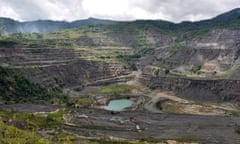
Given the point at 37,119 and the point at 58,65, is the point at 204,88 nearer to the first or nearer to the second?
the point at 58,65

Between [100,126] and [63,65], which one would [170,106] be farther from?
[63,65]

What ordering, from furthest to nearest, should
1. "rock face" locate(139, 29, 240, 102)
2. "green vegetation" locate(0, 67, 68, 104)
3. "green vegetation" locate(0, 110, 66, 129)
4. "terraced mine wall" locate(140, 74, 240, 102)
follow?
"rock face" locate(139, 29, 240, 102) → "terraced mine wall" locate(140, 74, 240, 102) → "green vegetation" locate(0, 67, 68, 104) → "green vegetation" locate(0, 110, 66, 129)

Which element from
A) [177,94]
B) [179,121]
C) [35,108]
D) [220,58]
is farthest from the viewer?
[220,58]

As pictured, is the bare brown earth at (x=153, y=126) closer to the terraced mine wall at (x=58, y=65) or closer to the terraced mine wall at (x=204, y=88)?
the terraced mine wall at (x=204, y=88)

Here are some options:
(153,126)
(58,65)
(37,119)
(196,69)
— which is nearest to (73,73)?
(58,65)

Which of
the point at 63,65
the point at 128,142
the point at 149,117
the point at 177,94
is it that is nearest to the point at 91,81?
the point at 63,65

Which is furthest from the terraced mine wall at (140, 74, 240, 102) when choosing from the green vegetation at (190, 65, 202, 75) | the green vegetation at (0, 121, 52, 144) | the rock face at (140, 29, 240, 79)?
the green vegetation at (0, 121, 52, 144)

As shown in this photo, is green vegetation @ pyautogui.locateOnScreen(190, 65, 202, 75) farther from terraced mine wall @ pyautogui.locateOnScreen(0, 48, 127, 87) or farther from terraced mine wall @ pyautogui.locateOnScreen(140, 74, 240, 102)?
terraced mine wall @ pyautogui.locateOnScreen(0, 48, 127, 87)
